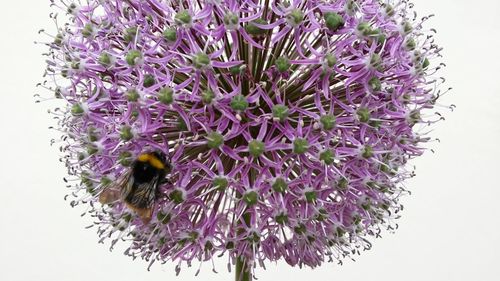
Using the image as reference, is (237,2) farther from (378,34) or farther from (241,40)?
(378,34)

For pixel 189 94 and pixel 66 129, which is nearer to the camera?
pixel 189 94

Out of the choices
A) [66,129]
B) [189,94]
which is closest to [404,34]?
[189,94]

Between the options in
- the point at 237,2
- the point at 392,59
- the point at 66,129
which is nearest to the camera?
the point at 237,2

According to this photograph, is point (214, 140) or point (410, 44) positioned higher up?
point (410, 44)

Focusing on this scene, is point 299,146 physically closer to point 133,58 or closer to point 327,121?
point 327,121

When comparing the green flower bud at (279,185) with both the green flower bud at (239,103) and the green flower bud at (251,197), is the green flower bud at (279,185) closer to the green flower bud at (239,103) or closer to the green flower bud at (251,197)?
the green flower bud at (251,197)

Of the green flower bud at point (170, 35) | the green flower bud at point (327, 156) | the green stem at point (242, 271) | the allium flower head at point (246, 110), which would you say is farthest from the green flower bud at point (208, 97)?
the green stem at point (242, 271)

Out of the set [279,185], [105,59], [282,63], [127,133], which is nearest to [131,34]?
[105,59]
